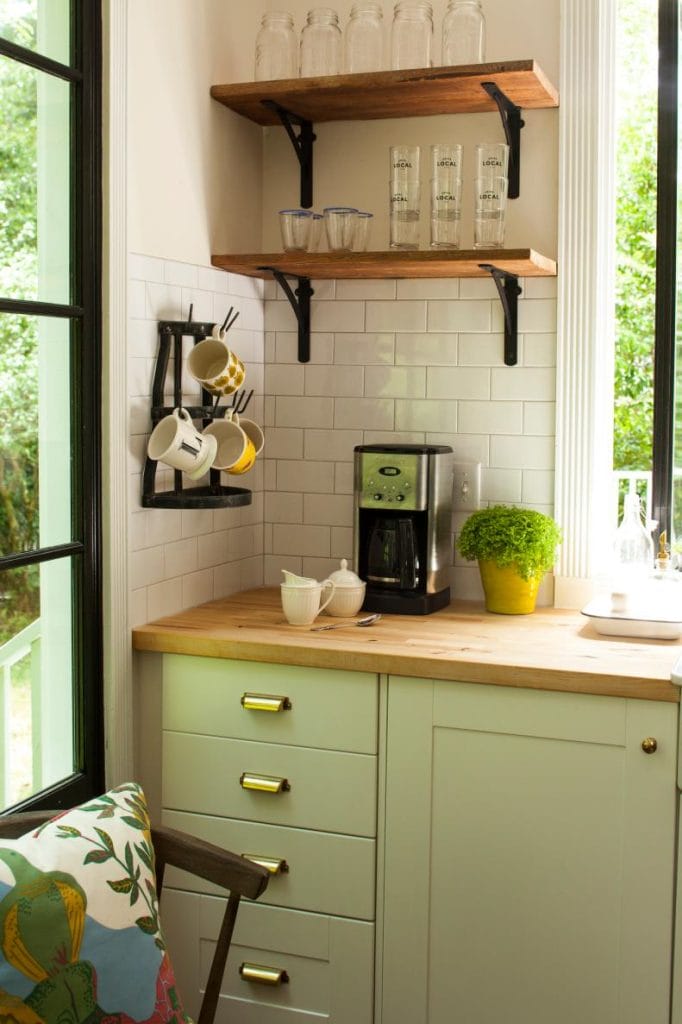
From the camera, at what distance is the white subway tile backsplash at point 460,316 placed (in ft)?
9.66

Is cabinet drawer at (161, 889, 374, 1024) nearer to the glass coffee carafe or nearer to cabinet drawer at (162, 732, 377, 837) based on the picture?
cabinet drawer at (162, 732, 377, 837)

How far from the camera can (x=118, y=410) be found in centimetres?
249

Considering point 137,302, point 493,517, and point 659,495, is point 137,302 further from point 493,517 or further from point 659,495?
point 659,495

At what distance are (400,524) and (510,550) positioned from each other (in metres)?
0.27

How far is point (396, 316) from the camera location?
3031 millimetres

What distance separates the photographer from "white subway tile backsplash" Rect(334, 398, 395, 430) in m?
3.07

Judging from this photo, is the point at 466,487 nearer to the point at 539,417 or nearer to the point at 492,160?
the point at 539,417

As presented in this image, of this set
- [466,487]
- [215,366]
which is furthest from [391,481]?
[215,366]

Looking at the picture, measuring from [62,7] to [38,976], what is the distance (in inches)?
71.1

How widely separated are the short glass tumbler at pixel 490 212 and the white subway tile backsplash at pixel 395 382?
0.44 metres

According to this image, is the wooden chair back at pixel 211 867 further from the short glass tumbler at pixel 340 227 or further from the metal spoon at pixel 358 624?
the short glass tumbler at pixel 340 227

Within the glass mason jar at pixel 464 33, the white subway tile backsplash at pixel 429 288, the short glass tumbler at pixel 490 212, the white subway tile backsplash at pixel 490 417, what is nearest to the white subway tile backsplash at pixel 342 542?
the white subway tile backsplash at pixel 490 417

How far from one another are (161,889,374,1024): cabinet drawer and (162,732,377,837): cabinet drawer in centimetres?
20

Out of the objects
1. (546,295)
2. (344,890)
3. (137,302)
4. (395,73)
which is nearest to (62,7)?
(137,302)
